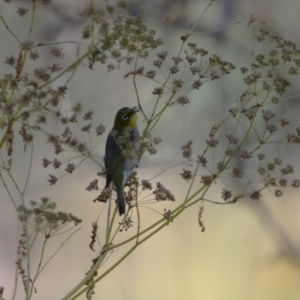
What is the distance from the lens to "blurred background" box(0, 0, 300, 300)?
4.10 ft

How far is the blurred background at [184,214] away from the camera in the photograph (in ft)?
4.10

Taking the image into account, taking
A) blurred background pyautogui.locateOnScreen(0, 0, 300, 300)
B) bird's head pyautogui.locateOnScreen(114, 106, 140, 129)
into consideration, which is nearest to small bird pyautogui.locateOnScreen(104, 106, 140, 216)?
bird's head pyautogui.locateOnScreen(114, 106, 140, 129)

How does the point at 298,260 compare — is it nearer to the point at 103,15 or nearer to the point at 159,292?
the point at 159,292

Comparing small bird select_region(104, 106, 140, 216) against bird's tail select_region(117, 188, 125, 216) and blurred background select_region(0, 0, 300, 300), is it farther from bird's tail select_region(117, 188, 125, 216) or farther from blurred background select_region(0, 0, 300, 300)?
blurred background select_region(0, 0, 300, 300)

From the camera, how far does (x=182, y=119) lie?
4.25ft

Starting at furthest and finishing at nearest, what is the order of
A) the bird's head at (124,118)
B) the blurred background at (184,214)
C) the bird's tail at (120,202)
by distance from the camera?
the blurred background at (184,214) < the bird's head at (124,118) < the bird's tail at (120,202)

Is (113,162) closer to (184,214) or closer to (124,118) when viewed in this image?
(124,118)

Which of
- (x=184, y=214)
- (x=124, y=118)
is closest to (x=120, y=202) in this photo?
(x=124, y=118)

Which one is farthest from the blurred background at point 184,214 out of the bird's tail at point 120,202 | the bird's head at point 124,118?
the bird's tail at point 120,202

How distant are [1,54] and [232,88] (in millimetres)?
566

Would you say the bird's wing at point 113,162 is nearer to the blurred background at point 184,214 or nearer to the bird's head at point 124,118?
the bird's head at point 124,118

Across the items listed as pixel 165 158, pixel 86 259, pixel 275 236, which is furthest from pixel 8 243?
pixel 275 236

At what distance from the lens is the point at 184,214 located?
1312 mm

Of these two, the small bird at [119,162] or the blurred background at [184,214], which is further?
the blurred background at [184,214]
